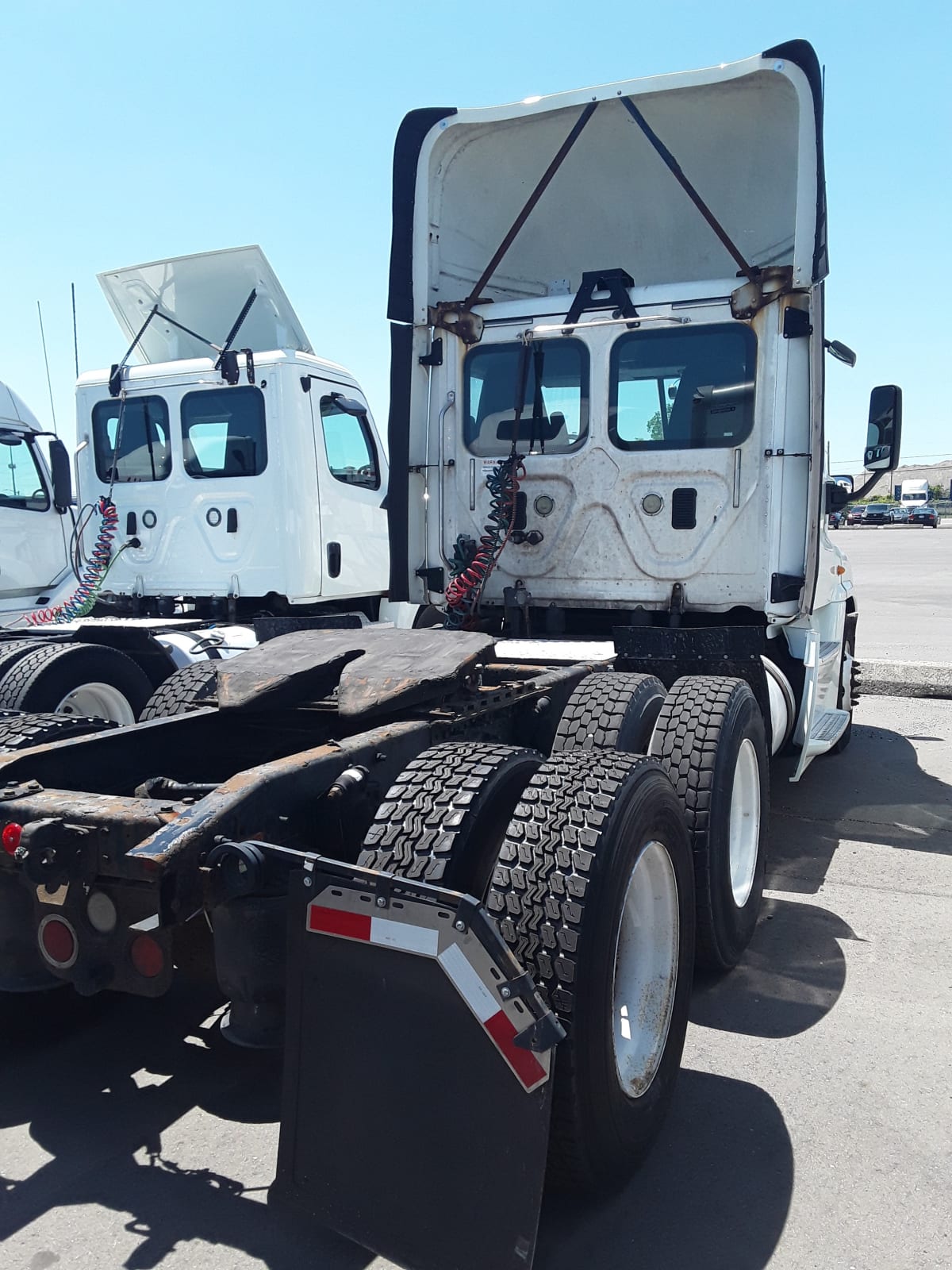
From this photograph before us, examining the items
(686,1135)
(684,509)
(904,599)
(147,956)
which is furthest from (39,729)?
(904,599)

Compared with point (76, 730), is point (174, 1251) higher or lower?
lower

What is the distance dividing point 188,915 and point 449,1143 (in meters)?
0.80

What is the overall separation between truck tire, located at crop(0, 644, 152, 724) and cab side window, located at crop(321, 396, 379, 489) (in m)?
2.31

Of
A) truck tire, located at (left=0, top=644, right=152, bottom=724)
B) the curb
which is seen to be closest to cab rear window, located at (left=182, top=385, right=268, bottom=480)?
truck tire, located at (left=0, top=644, right=152, bottom=724)

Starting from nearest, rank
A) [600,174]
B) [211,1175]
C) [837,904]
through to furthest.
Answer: [211,1175] → [837,904] → [600,174]

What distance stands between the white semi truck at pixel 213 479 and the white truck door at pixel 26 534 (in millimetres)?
22

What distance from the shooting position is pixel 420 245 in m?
6.00

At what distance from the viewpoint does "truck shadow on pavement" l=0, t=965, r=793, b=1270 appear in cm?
247

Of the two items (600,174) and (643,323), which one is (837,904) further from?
(600,174)

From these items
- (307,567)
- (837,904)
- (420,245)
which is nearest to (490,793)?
(837,904)

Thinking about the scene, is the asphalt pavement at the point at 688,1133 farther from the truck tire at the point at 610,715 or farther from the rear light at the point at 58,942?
the truck tire at the point at 610,715

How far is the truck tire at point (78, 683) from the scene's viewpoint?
17.6 feet

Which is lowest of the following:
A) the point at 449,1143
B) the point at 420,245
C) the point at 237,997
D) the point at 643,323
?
the point at 449,1143

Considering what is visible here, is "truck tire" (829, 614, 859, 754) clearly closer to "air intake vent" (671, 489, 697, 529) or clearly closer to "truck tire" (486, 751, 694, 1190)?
"air intake vent" (671, 489, 697, 529)
